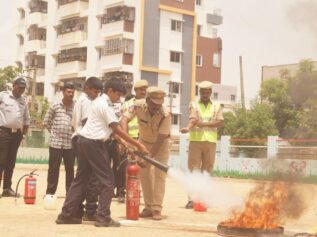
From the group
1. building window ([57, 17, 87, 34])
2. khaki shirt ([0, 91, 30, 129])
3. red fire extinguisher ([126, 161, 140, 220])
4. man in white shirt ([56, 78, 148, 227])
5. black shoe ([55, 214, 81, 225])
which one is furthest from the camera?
building window ([57, 17, 87, 34])

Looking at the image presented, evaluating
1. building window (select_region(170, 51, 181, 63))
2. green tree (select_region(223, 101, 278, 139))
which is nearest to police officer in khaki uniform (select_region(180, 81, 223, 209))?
green tree (select_region(223, 101, 278, 139))

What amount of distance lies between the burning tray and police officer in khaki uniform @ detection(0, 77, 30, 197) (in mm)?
5222

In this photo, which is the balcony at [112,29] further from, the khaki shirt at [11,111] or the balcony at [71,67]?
the khaki shirt at [11,111]

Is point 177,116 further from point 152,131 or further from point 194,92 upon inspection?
point 152,131

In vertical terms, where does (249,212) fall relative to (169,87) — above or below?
below

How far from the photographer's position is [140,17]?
47531mm

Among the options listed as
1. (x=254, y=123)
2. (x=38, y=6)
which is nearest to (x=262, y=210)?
(x=254, y=123)

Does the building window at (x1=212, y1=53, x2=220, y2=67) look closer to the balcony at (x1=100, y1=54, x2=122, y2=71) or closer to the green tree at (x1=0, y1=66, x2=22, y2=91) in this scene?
the balcony at (x1=100, y1=54, x2=122, y2=71)

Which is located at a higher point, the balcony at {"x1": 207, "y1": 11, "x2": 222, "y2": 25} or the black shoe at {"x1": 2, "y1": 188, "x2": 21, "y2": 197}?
the balcony at {"x1": 207, "y1": 11, "x2": 222, "y2": 25}

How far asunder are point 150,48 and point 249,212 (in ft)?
138

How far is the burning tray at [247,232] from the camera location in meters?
6.52

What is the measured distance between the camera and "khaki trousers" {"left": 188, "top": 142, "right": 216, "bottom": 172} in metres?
10.1

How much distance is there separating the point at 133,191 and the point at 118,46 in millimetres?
40776

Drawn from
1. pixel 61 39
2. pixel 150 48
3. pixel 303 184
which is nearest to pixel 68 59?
pixel 61 39
